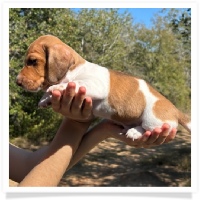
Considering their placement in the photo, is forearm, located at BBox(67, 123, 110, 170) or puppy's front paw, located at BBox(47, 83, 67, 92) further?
forearm, located at BBox(67, 123, 110, 170)

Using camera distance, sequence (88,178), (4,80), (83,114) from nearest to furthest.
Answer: (83,114) < (4,80) < (88,178)

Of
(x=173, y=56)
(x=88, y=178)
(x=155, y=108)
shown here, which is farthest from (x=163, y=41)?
(x=155, y=108)

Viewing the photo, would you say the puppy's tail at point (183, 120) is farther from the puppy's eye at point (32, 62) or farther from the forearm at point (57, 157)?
the puppy's eye at point (32, 62)

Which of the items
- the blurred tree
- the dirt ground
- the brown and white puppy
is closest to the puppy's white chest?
the brown and white puppy

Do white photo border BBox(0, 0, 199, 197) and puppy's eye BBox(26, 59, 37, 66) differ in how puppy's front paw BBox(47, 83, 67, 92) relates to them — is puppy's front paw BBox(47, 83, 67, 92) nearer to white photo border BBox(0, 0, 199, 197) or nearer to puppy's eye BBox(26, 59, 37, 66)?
puppy's eye BBox(26, 59, 37, 66)

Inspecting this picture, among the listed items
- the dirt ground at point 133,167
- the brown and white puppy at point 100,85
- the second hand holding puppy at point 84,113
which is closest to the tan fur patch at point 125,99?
the brown and white puppy at point 100,85
